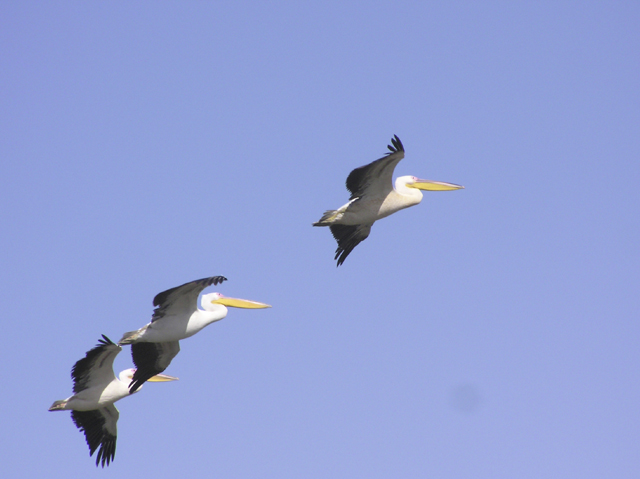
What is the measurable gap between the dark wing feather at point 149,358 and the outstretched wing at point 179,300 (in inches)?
36.3

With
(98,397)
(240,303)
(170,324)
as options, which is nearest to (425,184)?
(240,303)

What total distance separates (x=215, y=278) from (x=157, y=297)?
4.49 feet

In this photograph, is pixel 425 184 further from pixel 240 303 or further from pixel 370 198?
pixel 240 303

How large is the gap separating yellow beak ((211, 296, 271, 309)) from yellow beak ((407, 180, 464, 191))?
3.33 meters

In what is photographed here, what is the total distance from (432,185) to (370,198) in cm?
183

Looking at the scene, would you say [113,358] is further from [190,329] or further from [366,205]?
[366,205]

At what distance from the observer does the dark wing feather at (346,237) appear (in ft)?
54.5

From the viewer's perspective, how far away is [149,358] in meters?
15.9

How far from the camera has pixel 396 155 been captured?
14906mm

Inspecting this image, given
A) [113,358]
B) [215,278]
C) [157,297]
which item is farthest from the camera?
[113,358]

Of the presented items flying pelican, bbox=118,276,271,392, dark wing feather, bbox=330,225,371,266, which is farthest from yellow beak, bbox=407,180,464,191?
flying pelican, bbox=118,276,271,392

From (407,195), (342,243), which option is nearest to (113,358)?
(342,243)

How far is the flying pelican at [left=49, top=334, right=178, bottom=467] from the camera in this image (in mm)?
15438

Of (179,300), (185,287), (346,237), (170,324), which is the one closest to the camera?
(185,287)
